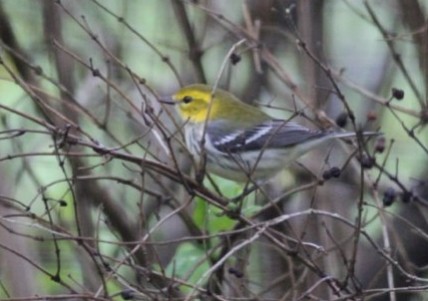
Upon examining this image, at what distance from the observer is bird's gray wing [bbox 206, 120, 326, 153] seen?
532 centimetres

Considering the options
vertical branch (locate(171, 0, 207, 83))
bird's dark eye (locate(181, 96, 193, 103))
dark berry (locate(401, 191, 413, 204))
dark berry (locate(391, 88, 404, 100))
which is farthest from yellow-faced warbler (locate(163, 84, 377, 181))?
dark berry (locate(391, 88, 404, 100))

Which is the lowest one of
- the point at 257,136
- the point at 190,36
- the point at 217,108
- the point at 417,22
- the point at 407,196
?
the point at 407,196

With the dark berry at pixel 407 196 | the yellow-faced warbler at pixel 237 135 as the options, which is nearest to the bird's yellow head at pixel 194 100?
the yellow-faced warbler at pixel 237 135

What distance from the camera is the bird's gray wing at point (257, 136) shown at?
17.5ft

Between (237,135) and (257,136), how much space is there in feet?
0.46

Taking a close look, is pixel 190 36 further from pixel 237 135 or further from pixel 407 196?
pixel 407 196

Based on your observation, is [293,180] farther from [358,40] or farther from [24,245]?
[24,245]

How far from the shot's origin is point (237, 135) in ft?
18.4

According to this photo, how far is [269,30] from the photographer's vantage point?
606 centimetres

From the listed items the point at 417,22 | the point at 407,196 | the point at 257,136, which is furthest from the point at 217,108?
the point at 407,196

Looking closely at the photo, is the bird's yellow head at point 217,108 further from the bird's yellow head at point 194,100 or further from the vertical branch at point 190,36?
the vertical branch at point 190,36

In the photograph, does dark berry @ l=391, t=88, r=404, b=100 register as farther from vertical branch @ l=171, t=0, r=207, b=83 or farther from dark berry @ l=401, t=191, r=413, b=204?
vertical branch @ l=171, t=0, r=207, b=83

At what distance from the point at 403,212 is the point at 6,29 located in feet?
6.17

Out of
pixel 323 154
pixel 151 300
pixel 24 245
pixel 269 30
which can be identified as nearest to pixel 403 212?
pixel 323 154
